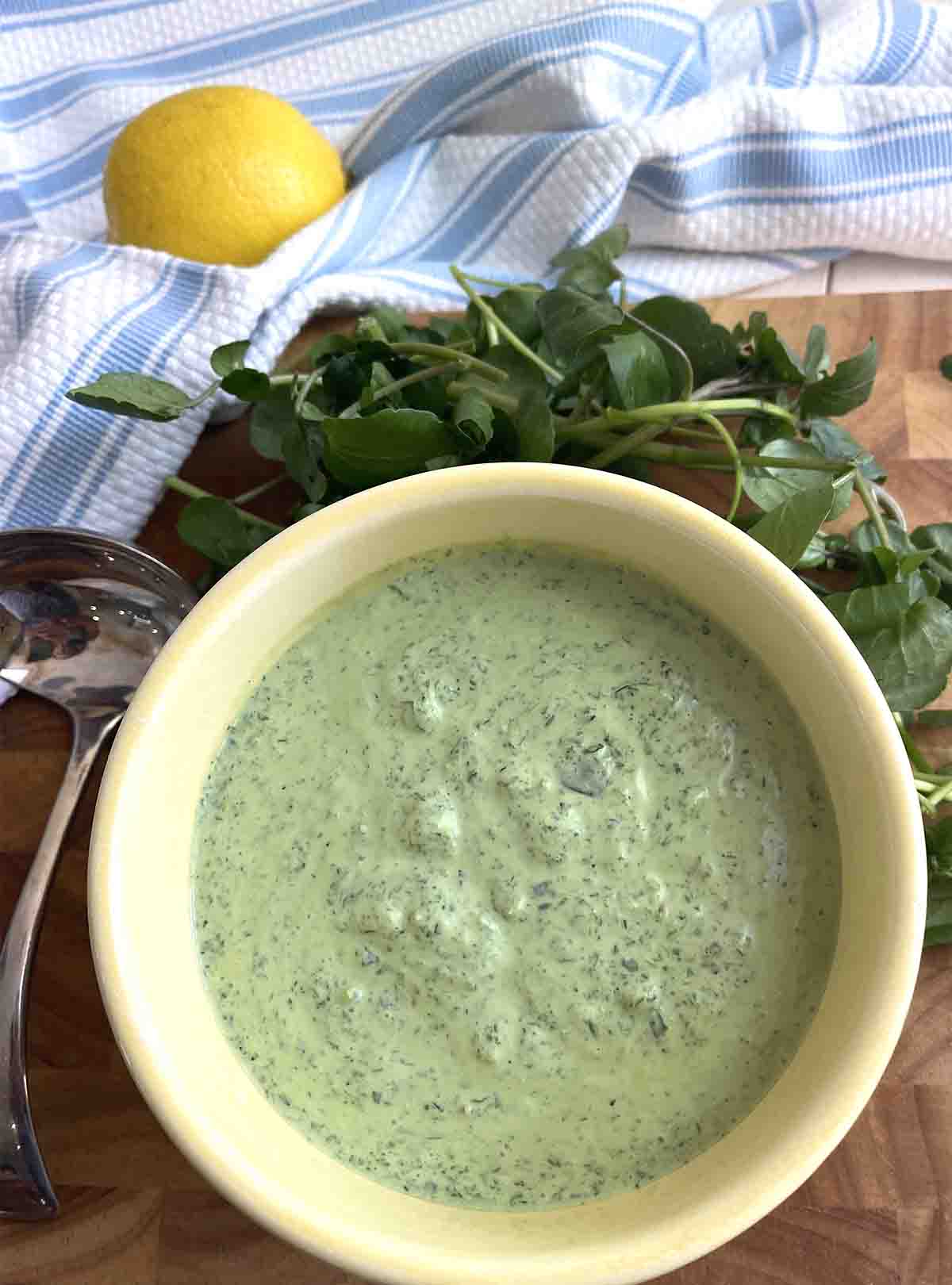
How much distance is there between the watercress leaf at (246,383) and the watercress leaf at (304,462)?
0.04 m

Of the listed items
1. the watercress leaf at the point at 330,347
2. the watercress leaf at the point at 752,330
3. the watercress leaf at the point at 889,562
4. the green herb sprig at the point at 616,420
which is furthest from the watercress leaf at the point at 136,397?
the watercress leaf at the point at 889,562

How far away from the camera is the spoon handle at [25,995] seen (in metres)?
0.93

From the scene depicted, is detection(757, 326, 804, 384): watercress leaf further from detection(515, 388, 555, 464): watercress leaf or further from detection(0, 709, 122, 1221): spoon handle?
detection(0, 709, 122, 1221): spoon handle

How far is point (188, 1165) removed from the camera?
94cm

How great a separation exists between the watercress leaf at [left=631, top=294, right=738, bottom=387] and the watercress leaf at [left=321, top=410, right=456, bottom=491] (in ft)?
0.79

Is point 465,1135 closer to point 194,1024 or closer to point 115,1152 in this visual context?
point 194,1024

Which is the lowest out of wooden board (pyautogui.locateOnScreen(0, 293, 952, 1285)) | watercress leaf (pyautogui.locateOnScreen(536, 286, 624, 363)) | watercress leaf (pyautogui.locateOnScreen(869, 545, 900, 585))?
wooden board (pyautogui.locateOnScreen(0, 293, 952, 1285))

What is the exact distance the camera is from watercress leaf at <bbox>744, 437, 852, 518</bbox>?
3.22 feet

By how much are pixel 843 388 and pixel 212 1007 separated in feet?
2.23

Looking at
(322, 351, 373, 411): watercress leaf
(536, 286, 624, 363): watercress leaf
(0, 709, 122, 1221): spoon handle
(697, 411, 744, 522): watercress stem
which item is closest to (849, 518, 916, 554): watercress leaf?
(697, 411, 744, 522): watercress stem

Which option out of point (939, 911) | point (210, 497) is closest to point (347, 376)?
point (210, 497)

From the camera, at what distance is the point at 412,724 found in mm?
843

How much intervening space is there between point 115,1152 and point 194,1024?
0.23 meters

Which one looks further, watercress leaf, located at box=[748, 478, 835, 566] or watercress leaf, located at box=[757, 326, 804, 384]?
watercress leaf, located at box=[757, 326, 804, 384]
